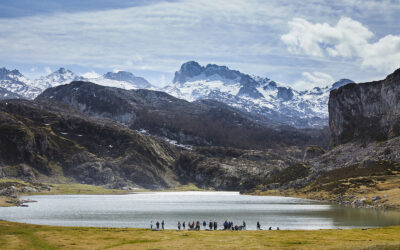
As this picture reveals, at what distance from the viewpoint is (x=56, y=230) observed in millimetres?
100438

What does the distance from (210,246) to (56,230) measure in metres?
41.7

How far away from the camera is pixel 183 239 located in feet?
289

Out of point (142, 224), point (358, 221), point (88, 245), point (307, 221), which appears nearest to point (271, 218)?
point (307, 221)

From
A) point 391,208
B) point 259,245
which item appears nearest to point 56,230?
point 259,245

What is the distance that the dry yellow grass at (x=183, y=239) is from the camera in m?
77.4

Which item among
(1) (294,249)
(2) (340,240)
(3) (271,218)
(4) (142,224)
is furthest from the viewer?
(3) (271,218)

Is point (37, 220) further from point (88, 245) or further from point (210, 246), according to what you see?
point (210, 246)

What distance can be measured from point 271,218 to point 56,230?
76069mm

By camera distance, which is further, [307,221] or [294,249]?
[307,221]

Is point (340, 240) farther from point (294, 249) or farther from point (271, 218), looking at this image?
point (271, 218)

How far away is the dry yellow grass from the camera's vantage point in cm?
7744

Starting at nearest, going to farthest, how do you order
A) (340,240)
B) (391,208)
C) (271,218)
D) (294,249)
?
(294,249) → (340,240) → (271,218) → (391,208)

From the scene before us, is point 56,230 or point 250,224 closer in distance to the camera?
point 56,230

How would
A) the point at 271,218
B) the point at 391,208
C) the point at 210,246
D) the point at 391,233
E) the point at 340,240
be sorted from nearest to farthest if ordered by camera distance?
the point at 210,246
the point at 340,240
the point at 391,233
the point at 271,218
the point at 391,208
